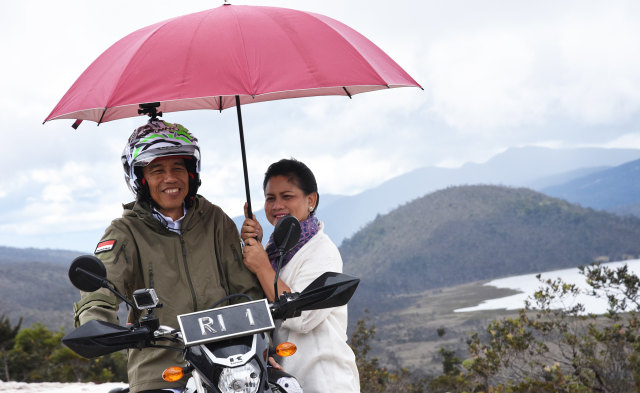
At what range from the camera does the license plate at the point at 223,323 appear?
2.23 metres

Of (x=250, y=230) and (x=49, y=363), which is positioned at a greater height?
(x=250, y=230)

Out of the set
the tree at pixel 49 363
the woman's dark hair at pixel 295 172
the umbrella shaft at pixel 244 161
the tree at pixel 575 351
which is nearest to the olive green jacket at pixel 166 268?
the umbrella shaft at pixel 244 161

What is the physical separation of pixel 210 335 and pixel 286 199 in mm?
1719

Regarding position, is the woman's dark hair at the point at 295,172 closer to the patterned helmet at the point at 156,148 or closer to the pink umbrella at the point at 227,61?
the patterned helmet at the point at 156,148

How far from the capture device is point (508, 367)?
1231 cm

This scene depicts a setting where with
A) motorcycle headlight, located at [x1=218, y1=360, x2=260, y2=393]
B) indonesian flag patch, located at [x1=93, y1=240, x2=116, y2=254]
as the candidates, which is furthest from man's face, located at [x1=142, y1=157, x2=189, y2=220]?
motorcycle headlight, located at [x1=218, y1=360, x2=260, y2=393]

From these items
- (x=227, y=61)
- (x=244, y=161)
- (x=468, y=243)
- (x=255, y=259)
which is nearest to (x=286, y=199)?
(x=244, y=161)

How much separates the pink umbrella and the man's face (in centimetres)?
37

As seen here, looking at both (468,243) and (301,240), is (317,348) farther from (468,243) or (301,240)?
(468,243)

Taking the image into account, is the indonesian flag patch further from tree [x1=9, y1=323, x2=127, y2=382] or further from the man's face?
tree [x1=9, y1=323, x2=127, y2=382]

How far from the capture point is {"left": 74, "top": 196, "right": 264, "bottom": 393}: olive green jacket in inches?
116

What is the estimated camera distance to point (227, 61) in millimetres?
2953

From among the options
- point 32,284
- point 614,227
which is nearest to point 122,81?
point 32,284

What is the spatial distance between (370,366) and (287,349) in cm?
1449
